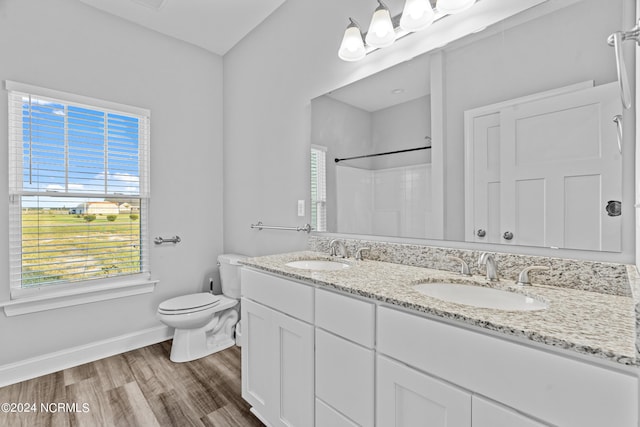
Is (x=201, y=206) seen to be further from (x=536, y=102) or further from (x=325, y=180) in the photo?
(x=536, y=102)

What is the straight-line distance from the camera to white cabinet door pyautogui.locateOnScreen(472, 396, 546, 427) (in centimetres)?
71

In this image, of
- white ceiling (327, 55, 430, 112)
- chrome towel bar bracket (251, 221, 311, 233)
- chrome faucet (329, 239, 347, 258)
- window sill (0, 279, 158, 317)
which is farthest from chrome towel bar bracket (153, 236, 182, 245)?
white ceiling (327, 55, 430, 112)

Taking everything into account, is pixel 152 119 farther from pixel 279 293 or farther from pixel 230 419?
pixel 230 419

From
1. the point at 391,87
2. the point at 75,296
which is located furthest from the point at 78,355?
the point at 391,87

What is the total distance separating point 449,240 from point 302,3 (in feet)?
6.29

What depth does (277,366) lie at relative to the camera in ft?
4.77

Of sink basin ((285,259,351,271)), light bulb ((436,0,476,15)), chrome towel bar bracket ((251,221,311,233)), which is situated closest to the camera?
light bulb ((436,0,476,15))

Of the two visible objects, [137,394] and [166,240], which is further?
[166,240]

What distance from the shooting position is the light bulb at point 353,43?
5.60 ft

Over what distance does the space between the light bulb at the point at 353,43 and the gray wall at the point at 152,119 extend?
1.73 m

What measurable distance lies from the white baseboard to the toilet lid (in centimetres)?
45

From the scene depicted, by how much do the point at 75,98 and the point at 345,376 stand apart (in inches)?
102

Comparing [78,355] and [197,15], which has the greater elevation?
[197,15]

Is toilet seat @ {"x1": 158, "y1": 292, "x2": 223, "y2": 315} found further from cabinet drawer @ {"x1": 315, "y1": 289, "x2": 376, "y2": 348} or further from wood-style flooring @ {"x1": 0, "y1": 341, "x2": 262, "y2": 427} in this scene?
cabinet drawer @ {"x1": 315, "y1": 289, "x2": 376, "y2": 348}
